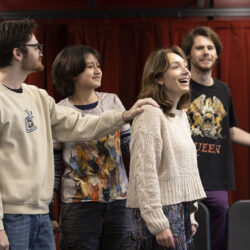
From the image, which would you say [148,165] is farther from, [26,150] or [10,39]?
[10,39]

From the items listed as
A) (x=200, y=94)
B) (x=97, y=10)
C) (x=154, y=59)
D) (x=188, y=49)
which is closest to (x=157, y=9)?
(x=97, y=10)

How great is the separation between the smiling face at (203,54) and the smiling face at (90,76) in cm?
72

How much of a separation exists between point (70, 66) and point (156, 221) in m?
1.13

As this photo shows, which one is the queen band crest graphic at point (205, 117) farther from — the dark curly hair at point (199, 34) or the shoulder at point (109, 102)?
the shoulder at point (109, 102)

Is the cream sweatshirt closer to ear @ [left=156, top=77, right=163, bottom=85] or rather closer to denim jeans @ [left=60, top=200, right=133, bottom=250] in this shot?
ear @ [left=156, top=77, right=163, bottom=85]

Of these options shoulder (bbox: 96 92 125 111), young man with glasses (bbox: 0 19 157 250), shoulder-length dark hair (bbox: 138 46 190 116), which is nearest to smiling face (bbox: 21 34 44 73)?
young man with glasses (bbox: 0 19 157 250)

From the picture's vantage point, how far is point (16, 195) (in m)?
2.00

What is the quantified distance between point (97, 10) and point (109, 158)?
1.61m

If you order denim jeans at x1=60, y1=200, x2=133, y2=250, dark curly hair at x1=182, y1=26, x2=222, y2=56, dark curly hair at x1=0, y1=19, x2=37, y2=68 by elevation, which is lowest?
denim jeans at x1=60, y1=200, x2=133, y2=250

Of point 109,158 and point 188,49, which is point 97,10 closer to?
point 188,49

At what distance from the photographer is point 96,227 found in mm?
2529

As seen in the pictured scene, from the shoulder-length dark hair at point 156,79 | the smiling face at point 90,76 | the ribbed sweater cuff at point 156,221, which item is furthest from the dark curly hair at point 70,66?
the ribbed sweater cuff at point 156,221

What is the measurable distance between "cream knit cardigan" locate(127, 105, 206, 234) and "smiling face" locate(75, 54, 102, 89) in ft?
2.14

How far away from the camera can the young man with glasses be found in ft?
6.56
